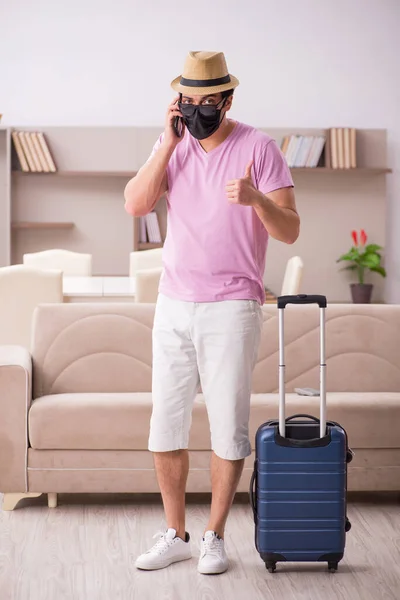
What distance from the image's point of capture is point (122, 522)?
308 cm

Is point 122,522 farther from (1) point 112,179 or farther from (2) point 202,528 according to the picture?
(1) point 112,179

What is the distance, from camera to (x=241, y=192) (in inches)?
91.8

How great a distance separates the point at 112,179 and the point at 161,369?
213 inches

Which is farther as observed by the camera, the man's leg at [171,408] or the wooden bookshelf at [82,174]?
the wooden bookshelf at [82,174]

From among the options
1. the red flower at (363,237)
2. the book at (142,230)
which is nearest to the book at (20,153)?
the book at (142,230)

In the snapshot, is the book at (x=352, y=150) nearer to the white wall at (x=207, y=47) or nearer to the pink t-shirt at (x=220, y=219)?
the white wall at (x=207, y=47)

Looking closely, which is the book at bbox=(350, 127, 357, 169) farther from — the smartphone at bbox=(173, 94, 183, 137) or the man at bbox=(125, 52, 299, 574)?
the smartphone at bbox=(173, 94, 183, 137)

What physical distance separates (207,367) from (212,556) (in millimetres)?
545

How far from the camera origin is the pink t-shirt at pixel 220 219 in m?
2.53

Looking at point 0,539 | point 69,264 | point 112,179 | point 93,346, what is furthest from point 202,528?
point 112,179

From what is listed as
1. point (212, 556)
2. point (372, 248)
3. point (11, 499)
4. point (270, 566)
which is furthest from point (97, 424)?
point (372, 248)

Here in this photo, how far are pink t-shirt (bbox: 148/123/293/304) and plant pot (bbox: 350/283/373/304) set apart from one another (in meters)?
5.40

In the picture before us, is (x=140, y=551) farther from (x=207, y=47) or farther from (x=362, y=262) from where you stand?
(x=207, y=47)

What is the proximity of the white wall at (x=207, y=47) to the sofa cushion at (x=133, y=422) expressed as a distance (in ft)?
16.9
